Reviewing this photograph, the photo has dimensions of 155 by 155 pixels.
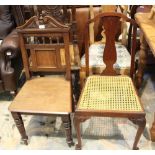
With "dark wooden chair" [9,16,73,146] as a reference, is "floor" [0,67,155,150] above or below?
below

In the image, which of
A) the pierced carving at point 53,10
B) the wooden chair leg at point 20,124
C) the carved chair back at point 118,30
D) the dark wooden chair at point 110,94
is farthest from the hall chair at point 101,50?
the wooden chair leg at point 20,124

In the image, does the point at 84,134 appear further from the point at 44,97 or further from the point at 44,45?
the point at 44,45

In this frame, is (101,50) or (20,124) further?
(101,50)

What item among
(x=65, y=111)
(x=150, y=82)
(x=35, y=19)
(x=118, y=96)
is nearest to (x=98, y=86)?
(x=118, y=96)

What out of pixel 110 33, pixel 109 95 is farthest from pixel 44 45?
pixel 109 95

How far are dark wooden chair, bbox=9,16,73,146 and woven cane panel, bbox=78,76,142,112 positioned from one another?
0.43 feet

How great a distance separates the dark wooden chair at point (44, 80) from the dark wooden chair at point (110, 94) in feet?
0.35

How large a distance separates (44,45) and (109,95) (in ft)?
1.87

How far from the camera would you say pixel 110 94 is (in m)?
1.58

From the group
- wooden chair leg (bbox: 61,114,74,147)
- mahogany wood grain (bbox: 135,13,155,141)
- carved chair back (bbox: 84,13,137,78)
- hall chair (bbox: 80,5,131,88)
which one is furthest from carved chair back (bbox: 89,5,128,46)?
wooden chair leg (bbox: 61,114,74,147)

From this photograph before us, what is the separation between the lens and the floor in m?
1.71

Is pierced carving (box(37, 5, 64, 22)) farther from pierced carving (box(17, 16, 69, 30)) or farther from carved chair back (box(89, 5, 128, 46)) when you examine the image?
pierced carving (box(17, 16, 69, 30))

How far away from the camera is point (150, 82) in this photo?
239cm

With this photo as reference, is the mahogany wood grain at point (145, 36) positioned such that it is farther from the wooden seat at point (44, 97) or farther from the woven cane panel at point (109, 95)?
the wooden seat at point (44, 97)
